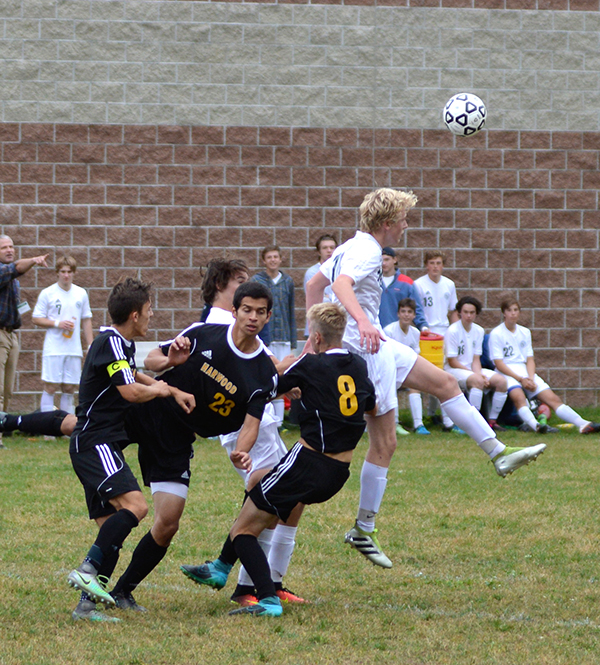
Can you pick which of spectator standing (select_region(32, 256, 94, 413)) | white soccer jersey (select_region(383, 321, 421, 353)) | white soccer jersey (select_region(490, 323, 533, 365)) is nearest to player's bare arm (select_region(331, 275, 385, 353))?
white soccer jersey (select_region(383, 321, 421, 353))

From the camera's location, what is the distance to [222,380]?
4.90 metres

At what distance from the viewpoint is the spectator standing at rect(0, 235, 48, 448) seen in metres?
10.7

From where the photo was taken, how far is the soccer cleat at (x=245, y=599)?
4887 mm

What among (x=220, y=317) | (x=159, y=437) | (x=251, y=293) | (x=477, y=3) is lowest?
(x=159, y=437)

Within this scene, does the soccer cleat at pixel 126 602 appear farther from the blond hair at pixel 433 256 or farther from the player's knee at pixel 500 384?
the blond hair at pixel 433 256

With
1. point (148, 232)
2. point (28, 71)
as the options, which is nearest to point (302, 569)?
point (148, 232)

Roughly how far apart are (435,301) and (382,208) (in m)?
7.24

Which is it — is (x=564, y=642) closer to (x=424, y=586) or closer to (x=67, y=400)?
(x=424, y=586)

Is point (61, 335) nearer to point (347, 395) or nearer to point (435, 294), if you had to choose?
point (435, 294)

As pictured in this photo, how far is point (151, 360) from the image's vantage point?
4887mm

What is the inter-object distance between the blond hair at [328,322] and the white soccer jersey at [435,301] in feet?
25.3

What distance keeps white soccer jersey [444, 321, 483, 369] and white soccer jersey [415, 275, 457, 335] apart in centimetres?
21

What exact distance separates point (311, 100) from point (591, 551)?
868 centimetres

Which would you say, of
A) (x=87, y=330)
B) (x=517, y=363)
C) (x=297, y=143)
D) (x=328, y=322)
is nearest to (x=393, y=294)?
(x=517, y=363)
